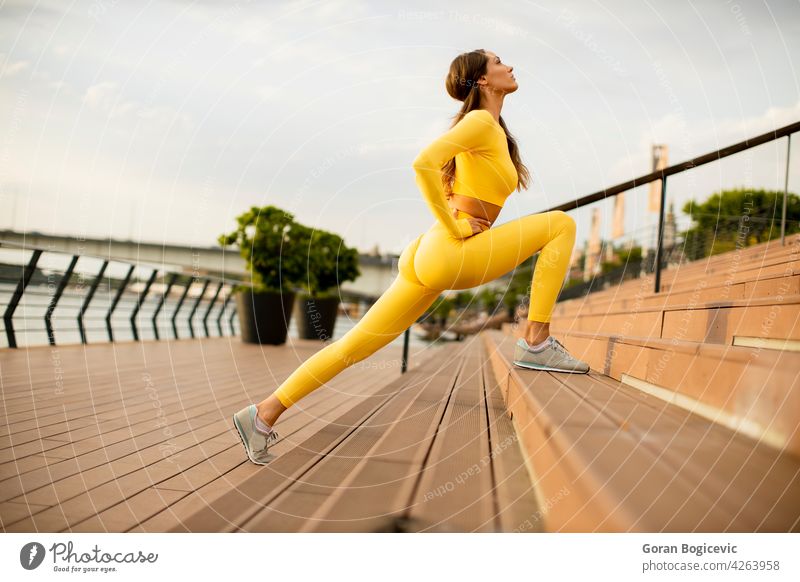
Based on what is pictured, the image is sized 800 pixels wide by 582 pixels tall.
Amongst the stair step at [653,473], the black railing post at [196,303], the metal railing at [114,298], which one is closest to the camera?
the stair step at [653,473]

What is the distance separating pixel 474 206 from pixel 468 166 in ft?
0.43

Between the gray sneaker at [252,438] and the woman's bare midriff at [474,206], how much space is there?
3.22 ft

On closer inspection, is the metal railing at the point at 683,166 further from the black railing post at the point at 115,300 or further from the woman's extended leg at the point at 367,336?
the black railing post at the point at 115,300

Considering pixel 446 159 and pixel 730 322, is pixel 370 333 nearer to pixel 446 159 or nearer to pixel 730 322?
pixel 446 159

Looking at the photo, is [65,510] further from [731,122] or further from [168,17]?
[731,122]

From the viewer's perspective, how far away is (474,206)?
182 centimetres

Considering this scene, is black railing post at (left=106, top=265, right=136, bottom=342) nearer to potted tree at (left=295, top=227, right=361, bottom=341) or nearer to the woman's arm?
potted tree at (left=295, top=227, right=361, bottom=341)

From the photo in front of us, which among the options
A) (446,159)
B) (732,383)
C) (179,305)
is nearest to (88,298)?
(179,305)

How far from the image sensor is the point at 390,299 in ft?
6.13

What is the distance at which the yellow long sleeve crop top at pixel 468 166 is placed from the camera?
1.60 metres

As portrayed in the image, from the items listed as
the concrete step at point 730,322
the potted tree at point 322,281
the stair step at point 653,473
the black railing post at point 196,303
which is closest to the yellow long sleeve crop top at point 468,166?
the stair step at point 653,473

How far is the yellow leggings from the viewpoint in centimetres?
173
